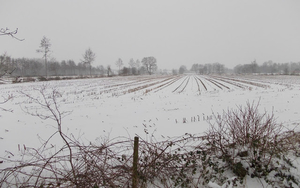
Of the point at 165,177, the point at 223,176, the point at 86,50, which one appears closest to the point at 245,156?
the point at 223,176

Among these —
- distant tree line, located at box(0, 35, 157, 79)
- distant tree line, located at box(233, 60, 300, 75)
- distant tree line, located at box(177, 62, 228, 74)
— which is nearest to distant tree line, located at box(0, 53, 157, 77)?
distant tree line, located at box(0, 35, 157, 79)

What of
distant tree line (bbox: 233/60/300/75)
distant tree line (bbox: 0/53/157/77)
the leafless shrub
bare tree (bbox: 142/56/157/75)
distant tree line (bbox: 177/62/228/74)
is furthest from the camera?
distant tree line (bbox: 177/62/228/74)

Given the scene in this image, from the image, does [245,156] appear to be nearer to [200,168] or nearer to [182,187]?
[200,168]

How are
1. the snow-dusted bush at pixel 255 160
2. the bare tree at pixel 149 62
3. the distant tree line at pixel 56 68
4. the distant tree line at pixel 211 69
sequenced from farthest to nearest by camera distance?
the distant tree line at pixel 211 69, the bare tree at pixel 149 62, the distant tree line at pixel 56 68, the snow-dusted bush at pixel 255 160

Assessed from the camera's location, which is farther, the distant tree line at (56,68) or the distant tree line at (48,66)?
the distant tree line at (56,68)

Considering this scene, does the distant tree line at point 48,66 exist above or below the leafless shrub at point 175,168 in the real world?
above

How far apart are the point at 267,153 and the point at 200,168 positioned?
1715 millimetres

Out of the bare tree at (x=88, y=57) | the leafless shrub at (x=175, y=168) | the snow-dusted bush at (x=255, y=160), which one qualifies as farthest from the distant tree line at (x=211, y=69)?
the leafless shrub at (x=175, y=168)

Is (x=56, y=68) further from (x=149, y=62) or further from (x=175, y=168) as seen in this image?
(x=175, y=168)

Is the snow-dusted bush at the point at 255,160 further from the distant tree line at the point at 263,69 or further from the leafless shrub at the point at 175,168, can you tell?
the distant tree line at the point at 263,69

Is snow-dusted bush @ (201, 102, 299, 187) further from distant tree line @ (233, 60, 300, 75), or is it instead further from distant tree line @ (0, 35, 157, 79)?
distant tree line @ (233, 60, 300, 75)

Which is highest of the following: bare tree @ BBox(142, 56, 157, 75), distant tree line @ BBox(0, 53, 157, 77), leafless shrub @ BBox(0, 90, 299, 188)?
bare tree @ BBox(142, 56, 157, 75)

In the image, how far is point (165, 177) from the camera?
11.3 ft

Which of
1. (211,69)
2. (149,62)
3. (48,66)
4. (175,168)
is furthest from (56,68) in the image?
(211,69)
